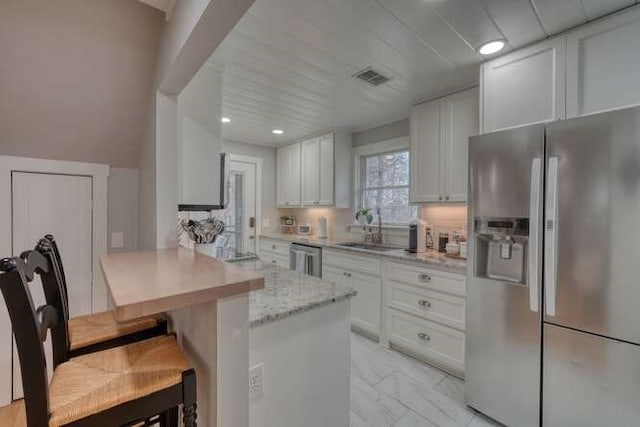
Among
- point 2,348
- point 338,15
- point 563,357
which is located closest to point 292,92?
point 338,15

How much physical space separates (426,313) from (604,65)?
6.59 ft

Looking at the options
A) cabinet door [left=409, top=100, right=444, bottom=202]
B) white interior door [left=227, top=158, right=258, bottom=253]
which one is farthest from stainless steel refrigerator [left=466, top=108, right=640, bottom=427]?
white interior door [left=227, top=158, right=258, bottom=253]

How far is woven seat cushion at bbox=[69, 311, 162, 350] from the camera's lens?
126 centimetres

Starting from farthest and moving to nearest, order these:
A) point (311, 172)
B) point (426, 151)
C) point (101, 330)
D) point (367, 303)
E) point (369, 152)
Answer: point (311, 172) < point (369, 152) < point (367, 303) < point (426, 151) < point (101, 330)

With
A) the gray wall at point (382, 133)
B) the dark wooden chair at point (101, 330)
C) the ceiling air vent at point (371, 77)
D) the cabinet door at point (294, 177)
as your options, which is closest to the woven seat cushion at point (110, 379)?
the dark wooden chair at point (101, 330)

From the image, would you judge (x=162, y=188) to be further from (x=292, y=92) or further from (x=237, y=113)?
(x=237, y=113)

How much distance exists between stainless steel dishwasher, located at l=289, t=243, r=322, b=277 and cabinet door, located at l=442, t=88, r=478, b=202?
165 centimetres

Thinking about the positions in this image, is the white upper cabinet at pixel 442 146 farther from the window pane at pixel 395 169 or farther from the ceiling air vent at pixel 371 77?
the ceiling air vent at pixel 371 77

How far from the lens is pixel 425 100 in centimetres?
289

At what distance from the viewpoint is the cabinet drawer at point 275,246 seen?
4.20m

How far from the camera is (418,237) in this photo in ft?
9.63

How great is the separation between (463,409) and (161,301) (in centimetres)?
214

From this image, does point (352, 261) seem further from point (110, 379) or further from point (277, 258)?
point (110, 379)

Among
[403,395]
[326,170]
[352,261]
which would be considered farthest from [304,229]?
[403,395]
